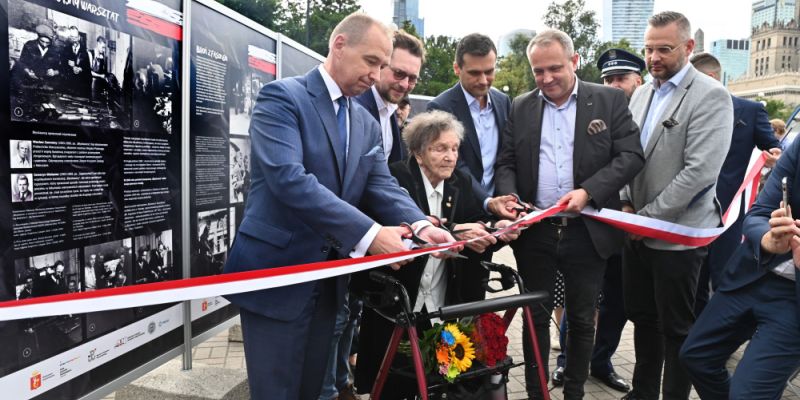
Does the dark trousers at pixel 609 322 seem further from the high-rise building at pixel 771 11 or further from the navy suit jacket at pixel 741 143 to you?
the high-rise building at pixel 771 11

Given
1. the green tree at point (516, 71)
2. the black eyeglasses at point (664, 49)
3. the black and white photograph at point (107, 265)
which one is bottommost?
the black and white photograph at point (107, 265)

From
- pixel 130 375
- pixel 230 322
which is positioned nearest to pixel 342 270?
pixel 130 375

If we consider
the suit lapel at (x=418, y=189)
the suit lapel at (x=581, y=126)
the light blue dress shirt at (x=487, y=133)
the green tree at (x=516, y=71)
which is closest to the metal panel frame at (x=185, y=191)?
the suit lapel at (x=418, y=189)

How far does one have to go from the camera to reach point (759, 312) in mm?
2918

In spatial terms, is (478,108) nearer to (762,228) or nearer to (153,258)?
(762,228)

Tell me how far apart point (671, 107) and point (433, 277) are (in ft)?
6.08

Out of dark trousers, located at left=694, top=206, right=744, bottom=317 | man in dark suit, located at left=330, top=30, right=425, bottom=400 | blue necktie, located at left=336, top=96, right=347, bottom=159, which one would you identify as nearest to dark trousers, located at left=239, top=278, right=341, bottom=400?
blue necktie, located at left=336, top=96, right=347, bottom=159

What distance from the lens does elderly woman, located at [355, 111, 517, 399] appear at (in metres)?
3.48

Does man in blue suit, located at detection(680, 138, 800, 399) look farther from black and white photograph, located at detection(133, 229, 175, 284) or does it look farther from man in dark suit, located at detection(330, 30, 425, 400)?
black and white photograph, located at detection(133, 229, 175, 284)

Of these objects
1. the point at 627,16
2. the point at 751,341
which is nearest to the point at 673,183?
the point at 751,341

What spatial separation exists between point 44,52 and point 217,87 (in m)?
1.36

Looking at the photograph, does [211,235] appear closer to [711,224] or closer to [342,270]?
[342,270]

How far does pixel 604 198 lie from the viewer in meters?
3.65

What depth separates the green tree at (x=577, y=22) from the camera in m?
36.1
